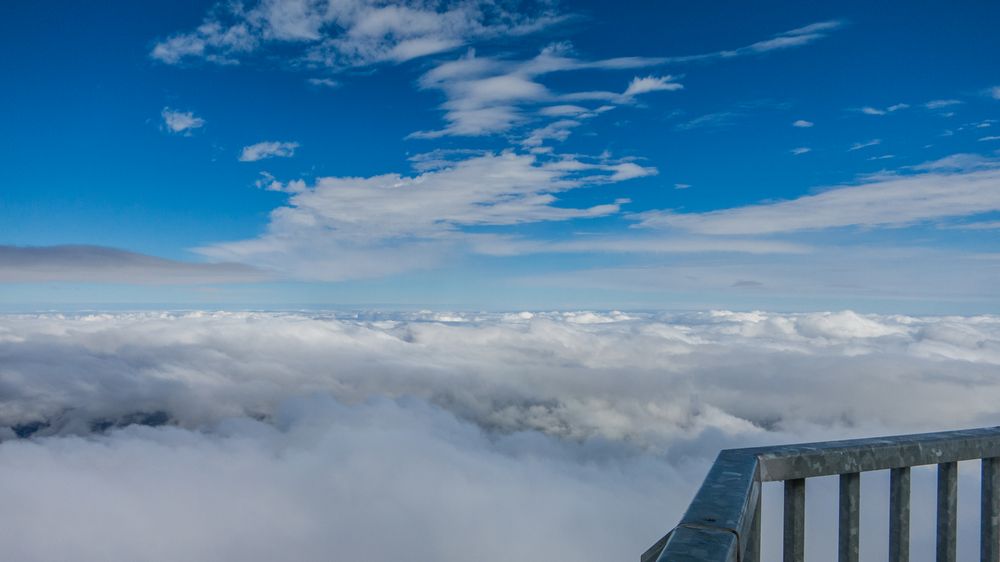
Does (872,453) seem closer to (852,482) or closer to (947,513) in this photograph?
(852,482)

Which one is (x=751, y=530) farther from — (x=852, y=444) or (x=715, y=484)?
(x=852, y=444)

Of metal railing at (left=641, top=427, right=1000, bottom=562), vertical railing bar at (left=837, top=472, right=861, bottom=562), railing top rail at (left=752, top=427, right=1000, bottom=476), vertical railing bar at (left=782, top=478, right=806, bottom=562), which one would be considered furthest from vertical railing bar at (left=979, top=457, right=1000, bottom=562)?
vertical railing bar at (left=782, top=478, right=806, bottom=562)

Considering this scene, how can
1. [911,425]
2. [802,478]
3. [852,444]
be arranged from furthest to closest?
[911,425]
[852,444]
[802,478]

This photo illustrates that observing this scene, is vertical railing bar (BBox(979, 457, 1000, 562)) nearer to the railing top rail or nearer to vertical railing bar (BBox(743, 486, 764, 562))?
the railing top rail

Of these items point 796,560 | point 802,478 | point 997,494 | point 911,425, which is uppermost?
point 802,478

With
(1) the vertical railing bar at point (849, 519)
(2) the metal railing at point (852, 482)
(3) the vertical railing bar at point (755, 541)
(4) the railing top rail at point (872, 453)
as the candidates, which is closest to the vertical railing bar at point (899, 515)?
(2) the metal railing at point (852, 482)

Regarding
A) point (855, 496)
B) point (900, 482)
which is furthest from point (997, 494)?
point (855, 496)

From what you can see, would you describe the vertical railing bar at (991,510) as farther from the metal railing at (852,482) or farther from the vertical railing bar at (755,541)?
the vertical railing bar at (755,541)

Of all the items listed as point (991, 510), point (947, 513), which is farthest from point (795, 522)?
point (991, 510)
